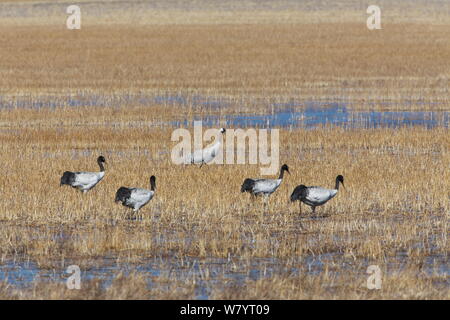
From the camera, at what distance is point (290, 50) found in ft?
176

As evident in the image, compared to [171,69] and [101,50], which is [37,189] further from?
[101,50]

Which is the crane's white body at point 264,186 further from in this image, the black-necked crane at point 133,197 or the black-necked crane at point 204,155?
the black-necked crane at point 204,155

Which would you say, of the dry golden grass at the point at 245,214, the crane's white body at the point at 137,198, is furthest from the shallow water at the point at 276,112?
the crane's white body at the point at 137,198

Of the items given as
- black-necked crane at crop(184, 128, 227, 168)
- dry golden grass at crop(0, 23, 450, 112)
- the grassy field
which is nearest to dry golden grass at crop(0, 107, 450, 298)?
the grassy field

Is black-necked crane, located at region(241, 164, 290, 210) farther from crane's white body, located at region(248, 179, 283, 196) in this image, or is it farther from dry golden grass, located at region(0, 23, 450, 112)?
dry golden grass, located at region(0, 23, 450, 112)

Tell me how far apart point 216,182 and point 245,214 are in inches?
117

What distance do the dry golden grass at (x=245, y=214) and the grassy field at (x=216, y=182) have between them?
1.6 inches

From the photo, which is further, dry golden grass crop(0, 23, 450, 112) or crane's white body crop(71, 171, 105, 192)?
dry golden grass crop(0, 23, 450, 112)

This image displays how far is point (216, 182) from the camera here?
18203 millimetres

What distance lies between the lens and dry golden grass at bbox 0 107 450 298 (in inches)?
466

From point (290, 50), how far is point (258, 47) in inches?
116

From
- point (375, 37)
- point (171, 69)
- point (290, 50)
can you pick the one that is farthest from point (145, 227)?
point (375, 37)

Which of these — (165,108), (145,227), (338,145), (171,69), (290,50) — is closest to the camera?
(145,227)

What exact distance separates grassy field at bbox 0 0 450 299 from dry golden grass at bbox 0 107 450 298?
0.04 metres
